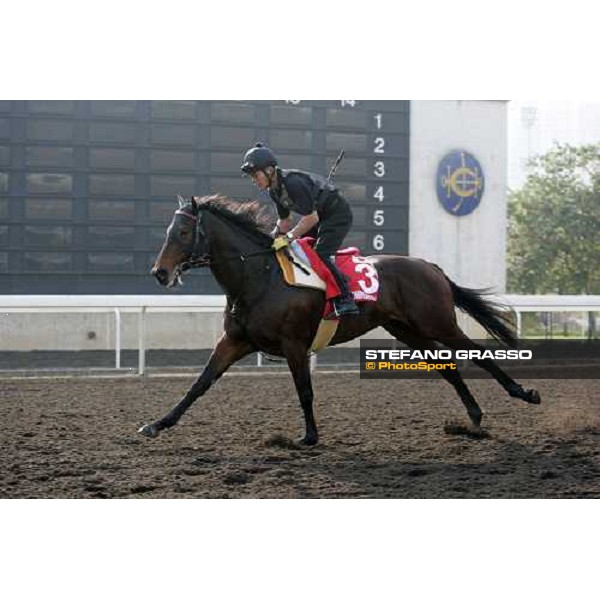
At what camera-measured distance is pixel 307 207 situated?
13.8 ft

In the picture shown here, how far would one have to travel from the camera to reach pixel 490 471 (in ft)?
11.8

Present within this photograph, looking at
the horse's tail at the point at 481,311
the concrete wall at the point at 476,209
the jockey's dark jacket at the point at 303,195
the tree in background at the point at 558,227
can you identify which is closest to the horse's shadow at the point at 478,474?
the horse's tail at the point at 481,311

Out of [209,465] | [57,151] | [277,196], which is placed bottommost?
[209,465]

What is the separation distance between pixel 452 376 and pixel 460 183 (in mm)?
4179

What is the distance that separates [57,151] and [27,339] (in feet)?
5.95

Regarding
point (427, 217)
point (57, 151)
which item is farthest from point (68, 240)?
point (427, 217)

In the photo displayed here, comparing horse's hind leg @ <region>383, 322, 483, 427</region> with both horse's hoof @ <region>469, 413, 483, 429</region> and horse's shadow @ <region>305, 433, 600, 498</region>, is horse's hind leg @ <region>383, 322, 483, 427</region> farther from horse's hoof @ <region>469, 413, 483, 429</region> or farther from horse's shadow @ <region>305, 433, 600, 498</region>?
horse's shadow @ <region>305, 433, 600, 498</region>

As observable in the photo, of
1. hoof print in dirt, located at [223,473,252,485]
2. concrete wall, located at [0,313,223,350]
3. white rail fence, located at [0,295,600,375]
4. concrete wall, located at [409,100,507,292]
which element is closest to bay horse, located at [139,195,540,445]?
hoof print in dirt, located at [223,473,252,485]

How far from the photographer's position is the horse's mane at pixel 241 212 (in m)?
4.28

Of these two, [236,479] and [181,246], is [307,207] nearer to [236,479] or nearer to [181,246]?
[181,246]

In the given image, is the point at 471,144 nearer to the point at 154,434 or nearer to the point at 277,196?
the point at 277,196

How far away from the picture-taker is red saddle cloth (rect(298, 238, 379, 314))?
4301 mm

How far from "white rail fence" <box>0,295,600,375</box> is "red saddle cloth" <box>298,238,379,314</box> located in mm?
2595

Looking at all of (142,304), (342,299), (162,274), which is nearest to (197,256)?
(162,274)
